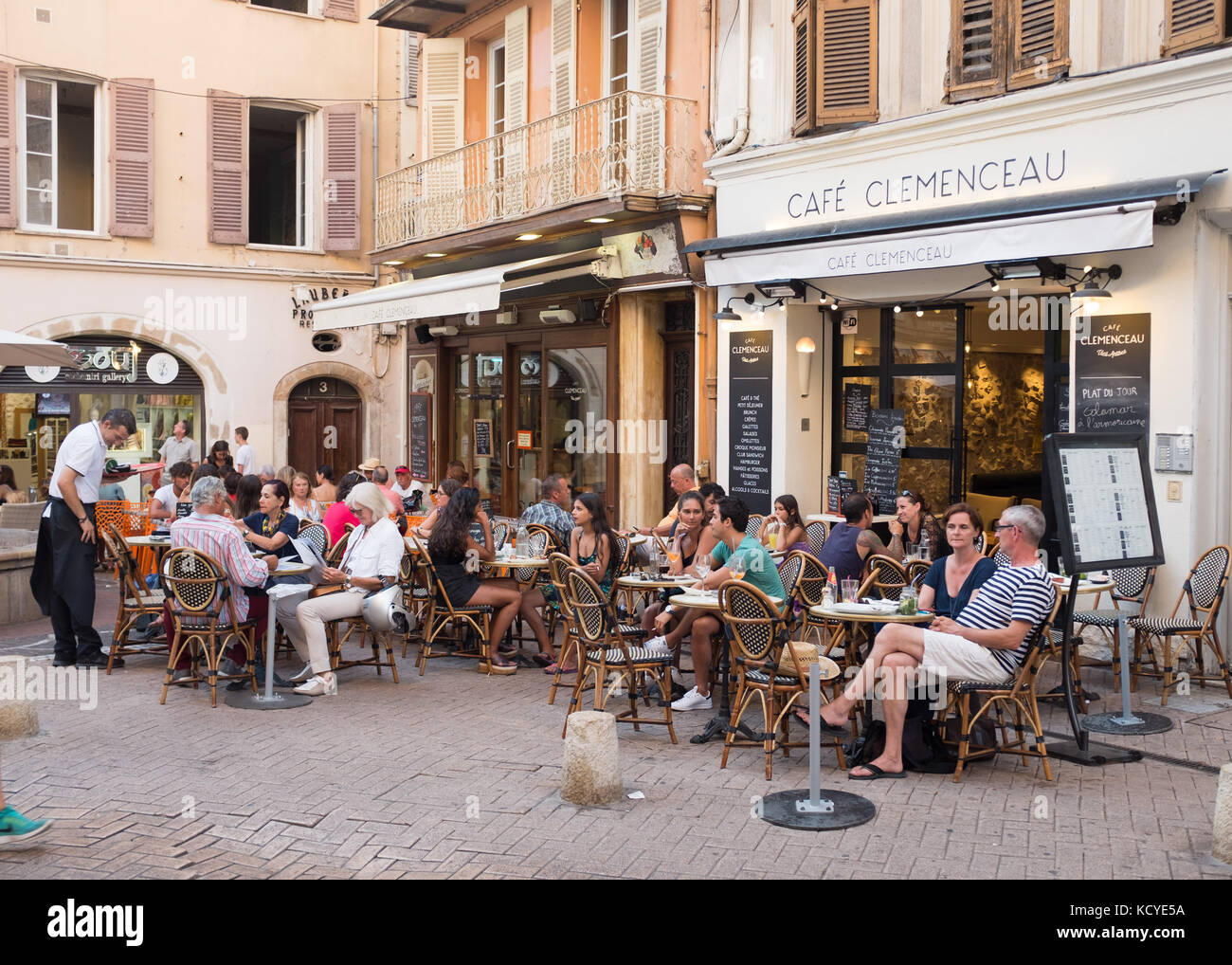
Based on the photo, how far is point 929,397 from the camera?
11.3m

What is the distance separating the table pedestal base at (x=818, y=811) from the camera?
19.0 ft

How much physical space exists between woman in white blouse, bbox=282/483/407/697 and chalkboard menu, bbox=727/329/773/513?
174 inches

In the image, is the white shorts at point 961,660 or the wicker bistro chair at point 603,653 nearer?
the white shorts at point 961,660

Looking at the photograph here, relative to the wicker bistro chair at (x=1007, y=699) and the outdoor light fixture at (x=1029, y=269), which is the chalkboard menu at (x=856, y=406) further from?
the wicker bistro chair at (x=1007, y=699)

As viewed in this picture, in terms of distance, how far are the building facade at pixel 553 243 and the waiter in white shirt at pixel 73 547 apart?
13.7ft

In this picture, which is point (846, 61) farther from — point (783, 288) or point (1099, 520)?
Result: point (1099, 520)

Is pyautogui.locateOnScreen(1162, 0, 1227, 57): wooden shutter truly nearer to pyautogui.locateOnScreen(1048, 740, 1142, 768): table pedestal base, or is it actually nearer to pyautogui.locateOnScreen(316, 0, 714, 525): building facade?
pyautogui.locateOnScreen(1048, 740, 1142, 768): table pedestal base

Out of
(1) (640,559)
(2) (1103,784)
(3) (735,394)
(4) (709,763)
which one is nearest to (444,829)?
(4) (709,763)

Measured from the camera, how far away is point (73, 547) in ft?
31.6

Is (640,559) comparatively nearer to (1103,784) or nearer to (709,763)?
(709,763)

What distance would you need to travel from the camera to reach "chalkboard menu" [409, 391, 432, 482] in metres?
18.3

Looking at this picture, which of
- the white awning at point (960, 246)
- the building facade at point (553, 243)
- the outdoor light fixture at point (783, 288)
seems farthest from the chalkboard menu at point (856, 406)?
the building facade at point (553, 243)

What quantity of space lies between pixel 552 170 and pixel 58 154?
319 inches
